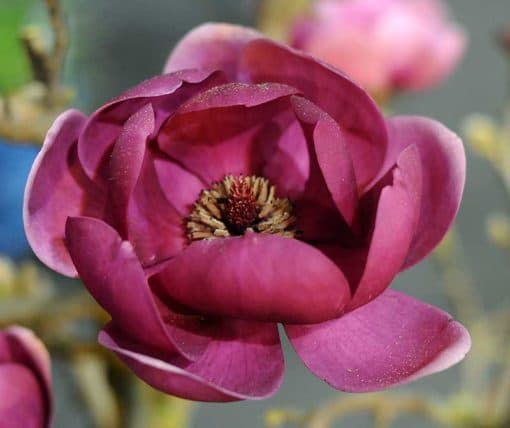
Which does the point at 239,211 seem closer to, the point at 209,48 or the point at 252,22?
the point at 209,48

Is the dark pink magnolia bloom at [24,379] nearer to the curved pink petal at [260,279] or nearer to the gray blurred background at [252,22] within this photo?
the curved pink petal at [260,279]

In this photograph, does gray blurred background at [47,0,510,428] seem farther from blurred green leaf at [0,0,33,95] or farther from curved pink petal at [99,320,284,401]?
curved pink petal at [99,320,284,401]

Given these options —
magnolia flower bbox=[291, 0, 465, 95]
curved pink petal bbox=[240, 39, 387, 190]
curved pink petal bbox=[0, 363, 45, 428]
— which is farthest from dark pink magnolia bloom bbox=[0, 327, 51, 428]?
magnolia flower bbox=[291, 0, 465, 95]

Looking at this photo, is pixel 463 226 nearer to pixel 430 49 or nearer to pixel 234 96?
pixel 430 49

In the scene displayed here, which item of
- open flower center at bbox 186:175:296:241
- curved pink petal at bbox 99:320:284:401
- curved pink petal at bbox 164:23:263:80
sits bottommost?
curved pink petal at bbox 99:320:284:401

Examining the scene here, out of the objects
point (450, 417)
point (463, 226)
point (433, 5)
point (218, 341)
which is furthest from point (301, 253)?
point (463, 226)

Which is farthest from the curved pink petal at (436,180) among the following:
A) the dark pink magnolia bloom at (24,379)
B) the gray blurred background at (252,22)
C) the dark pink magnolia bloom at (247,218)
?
the gray blurred background at (252,22)

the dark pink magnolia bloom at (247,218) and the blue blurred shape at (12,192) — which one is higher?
the dark pink magnolia bloom at (247,218)
